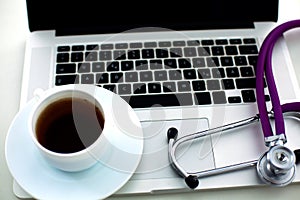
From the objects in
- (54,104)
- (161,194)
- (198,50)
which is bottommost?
(161,194)

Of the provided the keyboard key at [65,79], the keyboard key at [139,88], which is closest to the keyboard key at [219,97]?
the keyboard key at [139,88]

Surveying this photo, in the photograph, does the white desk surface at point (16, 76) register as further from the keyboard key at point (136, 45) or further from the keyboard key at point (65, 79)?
the keyboard key at point (136, 45)

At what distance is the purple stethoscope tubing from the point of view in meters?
0.55

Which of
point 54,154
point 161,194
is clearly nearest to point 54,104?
point 54,154

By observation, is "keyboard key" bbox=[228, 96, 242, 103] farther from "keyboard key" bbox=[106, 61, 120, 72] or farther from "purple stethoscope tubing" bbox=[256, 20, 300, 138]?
"keyboard key" bbox=[106, 61, 120, 72]

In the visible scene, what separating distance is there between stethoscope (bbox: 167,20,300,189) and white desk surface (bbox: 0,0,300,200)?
0.09ft

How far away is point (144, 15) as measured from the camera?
65cm

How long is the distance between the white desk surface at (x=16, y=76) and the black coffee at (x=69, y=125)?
0.09 m

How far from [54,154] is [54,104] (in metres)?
0.08

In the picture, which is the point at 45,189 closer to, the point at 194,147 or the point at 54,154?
the point at 54,154

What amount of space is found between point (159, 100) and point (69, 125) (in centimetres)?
14

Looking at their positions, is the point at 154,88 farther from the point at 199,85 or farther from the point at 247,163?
the point at 247,163

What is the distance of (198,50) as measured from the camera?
643mm

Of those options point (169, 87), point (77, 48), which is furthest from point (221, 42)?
point (77, 48)
